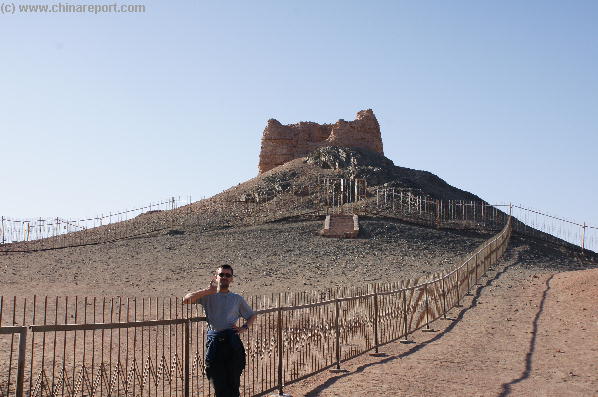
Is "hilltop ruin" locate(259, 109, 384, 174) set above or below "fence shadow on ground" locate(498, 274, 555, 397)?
above

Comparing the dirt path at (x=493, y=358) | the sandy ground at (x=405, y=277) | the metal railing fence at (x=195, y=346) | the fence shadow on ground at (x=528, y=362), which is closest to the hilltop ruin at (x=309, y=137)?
the sandy ground at (x=405, y=277)

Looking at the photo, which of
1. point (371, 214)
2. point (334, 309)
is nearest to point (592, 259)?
point (371, 214)

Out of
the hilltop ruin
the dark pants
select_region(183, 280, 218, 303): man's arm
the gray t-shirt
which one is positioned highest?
the hilltop ruin

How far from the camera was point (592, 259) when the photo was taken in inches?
1838

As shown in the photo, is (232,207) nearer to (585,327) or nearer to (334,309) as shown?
(585,327)

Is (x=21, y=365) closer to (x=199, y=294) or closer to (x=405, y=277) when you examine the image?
(x=199, y=294)

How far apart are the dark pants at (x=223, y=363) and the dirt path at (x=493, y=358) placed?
8.85ft

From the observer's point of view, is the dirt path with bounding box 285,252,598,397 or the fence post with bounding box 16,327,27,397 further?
the dirt path with bounding box 285,252,598,397

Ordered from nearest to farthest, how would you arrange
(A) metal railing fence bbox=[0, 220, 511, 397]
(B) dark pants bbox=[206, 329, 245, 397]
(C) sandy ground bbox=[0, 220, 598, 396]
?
(B) dark pants bbox=[206, 329, 245, 397] → (A) metal railing fence bbox=[0, 220, 511, 397] → (C) sandy ground bbox=[0, 220, 598, 396]

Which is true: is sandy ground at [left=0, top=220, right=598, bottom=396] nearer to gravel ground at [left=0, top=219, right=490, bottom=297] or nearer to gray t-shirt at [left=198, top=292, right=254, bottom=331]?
gravel ground at [left=0, top=219, right=490, bottom=297]

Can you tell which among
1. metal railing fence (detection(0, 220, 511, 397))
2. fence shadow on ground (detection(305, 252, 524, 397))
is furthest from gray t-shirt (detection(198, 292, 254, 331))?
fence shadow on ground (detection(305, 252, 524, 397))

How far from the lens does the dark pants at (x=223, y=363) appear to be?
24.7ft

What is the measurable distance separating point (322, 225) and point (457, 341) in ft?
97.3

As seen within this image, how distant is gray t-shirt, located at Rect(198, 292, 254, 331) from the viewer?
762cm
